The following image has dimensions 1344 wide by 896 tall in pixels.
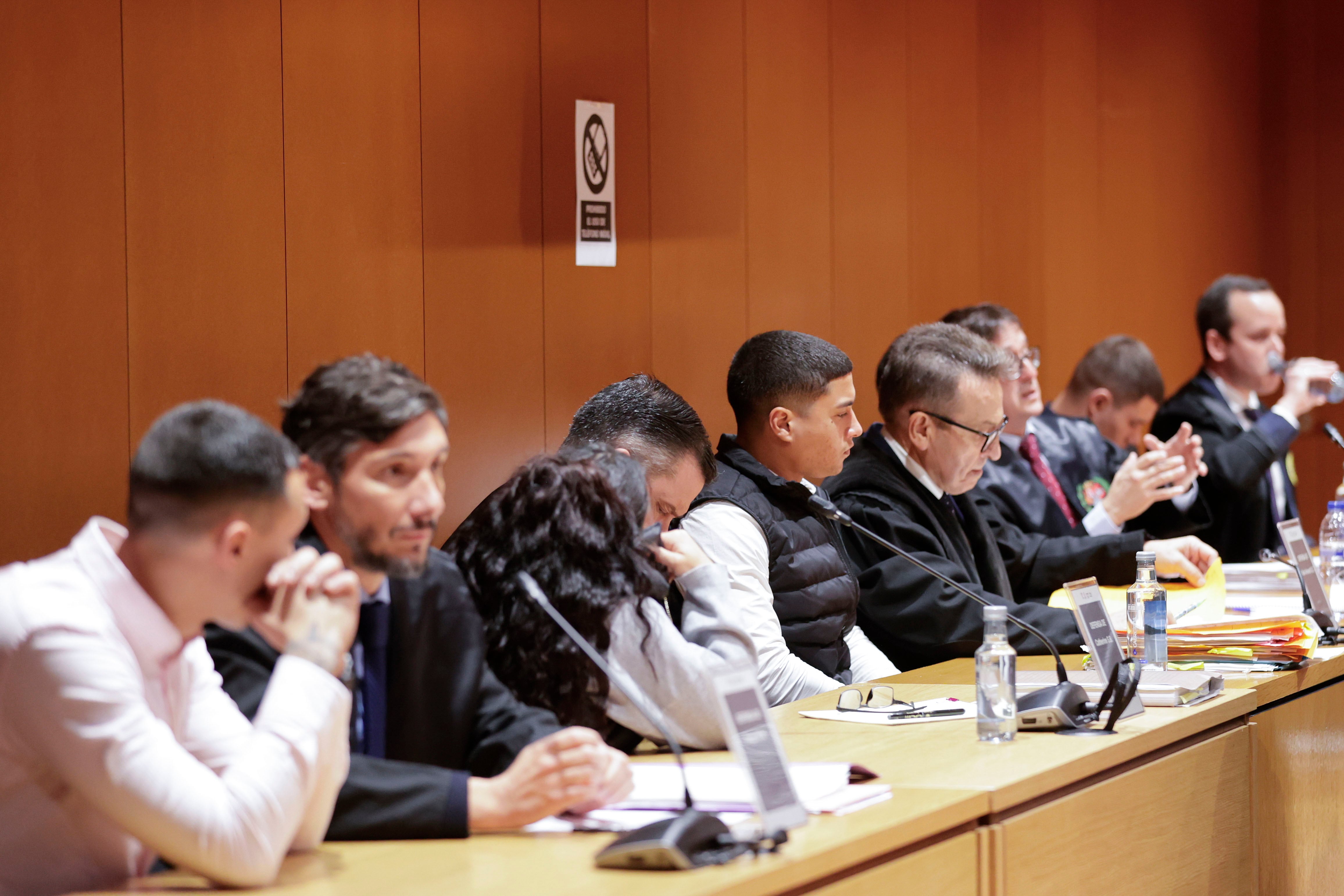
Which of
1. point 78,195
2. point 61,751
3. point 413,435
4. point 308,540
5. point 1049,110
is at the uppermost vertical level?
point 1049,110

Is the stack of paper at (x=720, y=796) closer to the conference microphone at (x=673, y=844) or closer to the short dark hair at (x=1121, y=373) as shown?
the conference microphone at (x=673, y=844)

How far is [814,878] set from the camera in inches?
59.9

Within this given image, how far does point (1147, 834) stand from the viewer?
2.17 meters

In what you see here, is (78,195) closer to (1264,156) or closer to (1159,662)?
(1159,662)

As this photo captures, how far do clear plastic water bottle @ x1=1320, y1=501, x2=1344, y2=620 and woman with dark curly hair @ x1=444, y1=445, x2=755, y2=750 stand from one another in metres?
1.82

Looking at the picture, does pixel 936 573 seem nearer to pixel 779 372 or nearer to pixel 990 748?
pixel 990 748

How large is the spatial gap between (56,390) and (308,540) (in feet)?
3.74

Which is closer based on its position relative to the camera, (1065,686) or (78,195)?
(1065,686)

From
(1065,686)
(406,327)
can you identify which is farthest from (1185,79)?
(1065,686)


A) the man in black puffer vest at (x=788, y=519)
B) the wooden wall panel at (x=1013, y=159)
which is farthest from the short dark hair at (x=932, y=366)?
the wooden wall panel at (x=1013, y=159)

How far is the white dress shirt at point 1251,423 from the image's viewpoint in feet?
16.1

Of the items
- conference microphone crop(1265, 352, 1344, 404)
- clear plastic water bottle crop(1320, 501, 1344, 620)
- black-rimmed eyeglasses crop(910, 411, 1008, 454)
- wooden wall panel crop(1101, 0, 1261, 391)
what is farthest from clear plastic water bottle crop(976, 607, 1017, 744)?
wooden wall panel crop(1101, 0, 1261, 391)

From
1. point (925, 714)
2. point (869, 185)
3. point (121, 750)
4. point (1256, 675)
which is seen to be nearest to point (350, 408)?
point (121, 750)

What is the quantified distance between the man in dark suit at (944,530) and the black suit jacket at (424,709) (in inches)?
56.2
